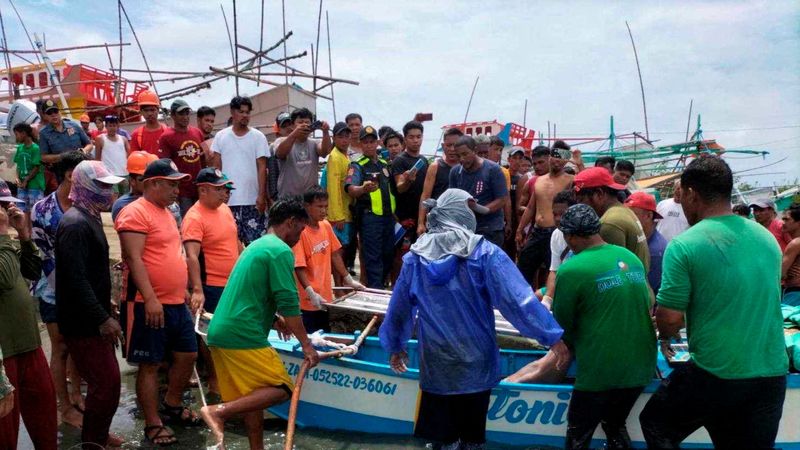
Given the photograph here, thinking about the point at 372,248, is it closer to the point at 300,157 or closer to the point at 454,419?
the point at 300,157

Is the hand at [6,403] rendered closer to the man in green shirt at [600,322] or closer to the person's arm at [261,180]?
the man in green shirt at [600,322]

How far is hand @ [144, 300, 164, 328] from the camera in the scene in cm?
477

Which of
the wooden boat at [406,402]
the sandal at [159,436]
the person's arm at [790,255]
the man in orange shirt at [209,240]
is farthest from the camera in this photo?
the person's arm at [790,255]

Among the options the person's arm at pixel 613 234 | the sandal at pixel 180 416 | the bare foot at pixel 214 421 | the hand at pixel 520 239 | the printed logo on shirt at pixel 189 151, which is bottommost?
the sandal at pixel 180 416

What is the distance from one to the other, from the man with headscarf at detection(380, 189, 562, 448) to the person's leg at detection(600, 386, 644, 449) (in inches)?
25.4

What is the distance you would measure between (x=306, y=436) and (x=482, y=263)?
2724 millimetres

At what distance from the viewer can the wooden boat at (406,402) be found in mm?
4676

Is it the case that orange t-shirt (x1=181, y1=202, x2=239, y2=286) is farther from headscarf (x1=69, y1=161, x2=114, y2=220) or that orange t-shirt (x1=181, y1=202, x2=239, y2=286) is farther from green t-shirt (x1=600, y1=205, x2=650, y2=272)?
green t-shirt (x1=600, y1=205, x2=650, y2=272)

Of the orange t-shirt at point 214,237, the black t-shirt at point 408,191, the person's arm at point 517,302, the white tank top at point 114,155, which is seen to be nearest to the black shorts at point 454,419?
the person's arm at point 517,302

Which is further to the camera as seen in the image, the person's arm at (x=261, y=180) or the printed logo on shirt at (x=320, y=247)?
the person's arm at (x=261, y=180)

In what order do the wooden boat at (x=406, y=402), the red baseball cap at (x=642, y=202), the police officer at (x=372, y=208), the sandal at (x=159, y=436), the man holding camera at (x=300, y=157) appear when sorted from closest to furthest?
the wooden boat at (x=406, y=402) → the sandal at (x=159, y=436) → the red baseball cap at (x=642, y=202) → the man holding camera at (x=300, y=157) → the police officer at (x=372, y=208)

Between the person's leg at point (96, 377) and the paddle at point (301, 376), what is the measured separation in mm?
1279

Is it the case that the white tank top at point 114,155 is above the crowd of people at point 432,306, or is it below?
above

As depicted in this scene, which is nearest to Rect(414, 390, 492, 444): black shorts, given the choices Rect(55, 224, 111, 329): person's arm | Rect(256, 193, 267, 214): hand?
Rect(55, 224, 111, 329): person's arm
